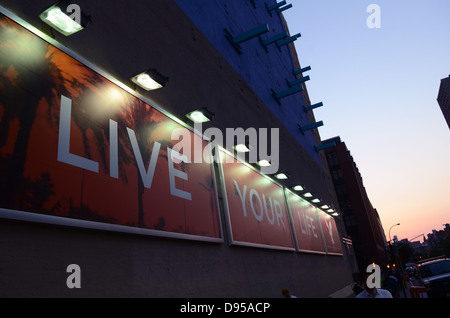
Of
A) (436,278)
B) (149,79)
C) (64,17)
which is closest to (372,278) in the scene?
(149,79)

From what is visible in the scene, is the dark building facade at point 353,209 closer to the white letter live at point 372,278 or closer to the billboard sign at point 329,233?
the billboard sign at point 329,233

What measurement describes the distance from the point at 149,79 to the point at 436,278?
12.3 meters

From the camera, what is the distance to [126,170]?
195 inches

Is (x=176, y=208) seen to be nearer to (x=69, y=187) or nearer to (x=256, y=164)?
(x=69, y=187)

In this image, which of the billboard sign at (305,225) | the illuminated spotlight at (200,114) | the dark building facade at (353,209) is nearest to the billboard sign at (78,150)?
the illuminated spotlight at (200,114)

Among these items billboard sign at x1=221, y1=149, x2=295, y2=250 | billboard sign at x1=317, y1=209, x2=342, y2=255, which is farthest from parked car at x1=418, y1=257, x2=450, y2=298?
billboard sign at x1=221, y1=149, x2=295, y2=250

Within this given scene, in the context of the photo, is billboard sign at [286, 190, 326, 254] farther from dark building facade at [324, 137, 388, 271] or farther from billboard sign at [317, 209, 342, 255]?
dark building facade at [324, 137, 388, 271]

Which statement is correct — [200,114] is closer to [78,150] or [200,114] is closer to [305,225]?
[78,150]

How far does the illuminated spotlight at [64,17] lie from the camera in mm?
4270

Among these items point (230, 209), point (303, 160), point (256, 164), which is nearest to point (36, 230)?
point (230, 209)
